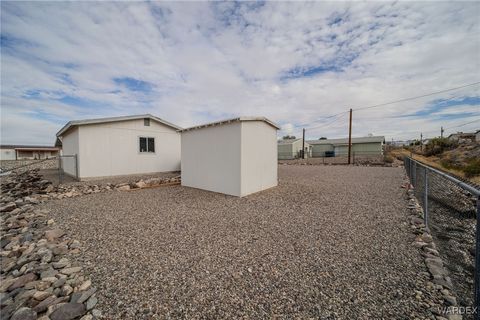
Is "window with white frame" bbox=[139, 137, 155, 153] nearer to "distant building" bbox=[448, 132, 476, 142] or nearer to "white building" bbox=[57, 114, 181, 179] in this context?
"white building" bbox=[57, 114, 181, 179]

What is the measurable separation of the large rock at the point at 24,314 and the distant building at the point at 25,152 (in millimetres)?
44435

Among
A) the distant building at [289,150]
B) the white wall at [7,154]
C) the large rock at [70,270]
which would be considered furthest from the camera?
the distant building at [289,150]

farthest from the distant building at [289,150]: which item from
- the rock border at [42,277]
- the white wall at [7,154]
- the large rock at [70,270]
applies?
the white wall at [7,154]

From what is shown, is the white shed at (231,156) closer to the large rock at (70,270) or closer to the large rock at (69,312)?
the large rock at (70,270)

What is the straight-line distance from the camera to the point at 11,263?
10.2 feet

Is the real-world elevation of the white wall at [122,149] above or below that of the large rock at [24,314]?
above

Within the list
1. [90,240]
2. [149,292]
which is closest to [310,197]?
[149,292]

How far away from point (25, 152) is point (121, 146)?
4273cm

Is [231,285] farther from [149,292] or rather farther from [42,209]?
[42,209]

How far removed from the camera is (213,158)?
7824 mm

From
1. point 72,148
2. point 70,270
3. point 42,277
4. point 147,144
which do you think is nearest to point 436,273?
point 70,270

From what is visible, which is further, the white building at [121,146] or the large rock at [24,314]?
the white building at [121,146]

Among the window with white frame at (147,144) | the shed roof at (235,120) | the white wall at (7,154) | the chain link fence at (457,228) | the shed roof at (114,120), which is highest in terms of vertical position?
the shed roof at (114,120)

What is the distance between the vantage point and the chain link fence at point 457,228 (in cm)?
217
